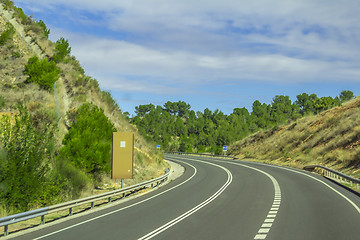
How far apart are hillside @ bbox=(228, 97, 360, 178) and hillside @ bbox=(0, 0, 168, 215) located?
17.3 metres

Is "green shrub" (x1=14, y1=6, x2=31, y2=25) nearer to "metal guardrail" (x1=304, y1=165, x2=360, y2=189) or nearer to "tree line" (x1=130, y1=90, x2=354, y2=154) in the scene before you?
"metal guardrail" (x1=304, y1=165, x2=360, y2=189)

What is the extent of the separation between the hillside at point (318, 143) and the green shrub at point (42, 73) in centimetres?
2651

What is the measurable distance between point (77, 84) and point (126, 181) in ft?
51.7

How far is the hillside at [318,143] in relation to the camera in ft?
113

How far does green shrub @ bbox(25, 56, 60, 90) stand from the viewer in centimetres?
3045

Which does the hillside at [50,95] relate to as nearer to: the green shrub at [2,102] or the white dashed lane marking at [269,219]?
the green shrub at [2,102]

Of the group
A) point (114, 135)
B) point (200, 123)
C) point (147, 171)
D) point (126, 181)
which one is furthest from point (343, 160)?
point (200, 123)

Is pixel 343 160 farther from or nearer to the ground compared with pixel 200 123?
nearer to the ground

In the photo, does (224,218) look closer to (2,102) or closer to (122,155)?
(122,155)

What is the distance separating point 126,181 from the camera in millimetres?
25453

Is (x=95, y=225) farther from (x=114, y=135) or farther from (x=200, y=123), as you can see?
(x=200, y=123)

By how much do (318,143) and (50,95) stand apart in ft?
108

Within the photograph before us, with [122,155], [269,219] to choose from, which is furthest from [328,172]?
[269,219]

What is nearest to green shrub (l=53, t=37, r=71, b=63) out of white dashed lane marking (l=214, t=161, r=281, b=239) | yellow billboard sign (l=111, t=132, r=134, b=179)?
yellow billboard sign (l=111, t=132, r=134, b=179)
